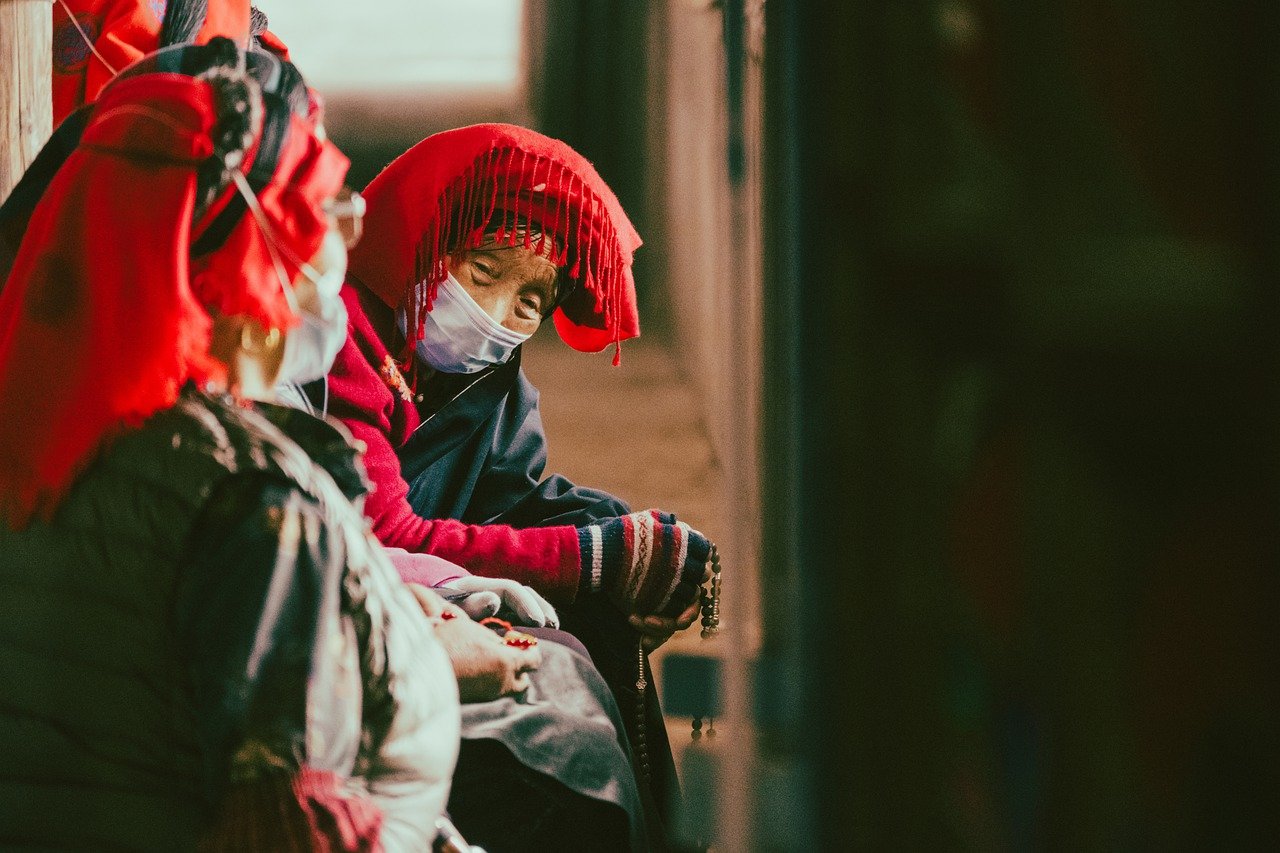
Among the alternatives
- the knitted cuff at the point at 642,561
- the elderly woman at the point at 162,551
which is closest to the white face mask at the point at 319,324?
the elderly woman at the point at 162,551

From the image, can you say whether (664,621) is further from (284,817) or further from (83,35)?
(83,35)

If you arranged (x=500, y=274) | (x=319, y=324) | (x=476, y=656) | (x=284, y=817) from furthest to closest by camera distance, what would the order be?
(x=500, y=274) < (x=476, y=656) < (x=319, y=324) < (x=284, y=817)

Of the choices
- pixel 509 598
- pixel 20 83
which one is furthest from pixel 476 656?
pixel 20 83

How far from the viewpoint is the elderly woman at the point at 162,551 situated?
1310 mm

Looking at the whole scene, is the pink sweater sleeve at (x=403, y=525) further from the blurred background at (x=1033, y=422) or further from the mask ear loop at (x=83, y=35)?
the blurred background at (x=1033, y=422)

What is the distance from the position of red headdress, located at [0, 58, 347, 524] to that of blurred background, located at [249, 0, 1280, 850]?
63 centimetres

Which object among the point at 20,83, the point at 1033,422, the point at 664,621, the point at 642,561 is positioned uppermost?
the point at 20,83

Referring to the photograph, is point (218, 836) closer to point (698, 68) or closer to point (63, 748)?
point (63, 748)

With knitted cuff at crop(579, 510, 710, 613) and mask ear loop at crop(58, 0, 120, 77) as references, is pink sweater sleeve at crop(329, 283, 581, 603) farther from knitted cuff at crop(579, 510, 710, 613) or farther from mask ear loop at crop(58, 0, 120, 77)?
mask ear loop at crop(58, 0, 120, 77)

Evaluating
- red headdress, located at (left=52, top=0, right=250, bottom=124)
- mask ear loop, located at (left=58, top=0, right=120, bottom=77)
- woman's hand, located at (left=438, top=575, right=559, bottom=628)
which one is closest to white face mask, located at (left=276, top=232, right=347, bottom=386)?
woman's hand, located at (left=438, top=575, right=559, bottom=628)

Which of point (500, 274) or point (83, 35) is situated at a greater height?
point (83, 35)

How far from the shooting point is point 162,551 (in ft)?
4.35

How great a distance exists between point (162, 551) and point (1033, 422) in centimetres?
82

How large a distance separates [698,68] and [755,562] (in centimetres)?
677
